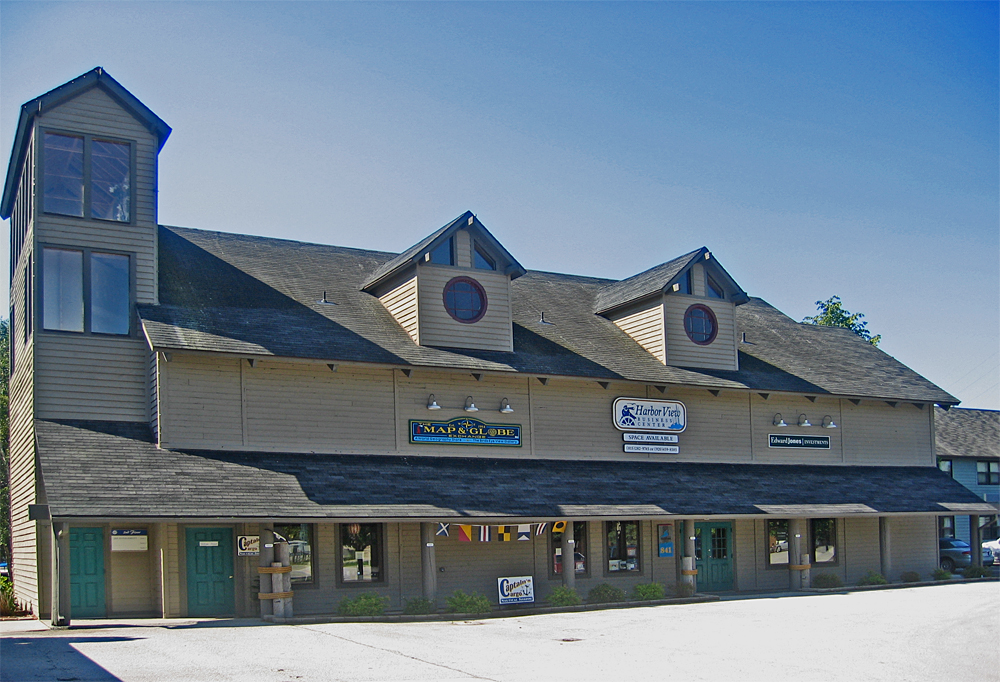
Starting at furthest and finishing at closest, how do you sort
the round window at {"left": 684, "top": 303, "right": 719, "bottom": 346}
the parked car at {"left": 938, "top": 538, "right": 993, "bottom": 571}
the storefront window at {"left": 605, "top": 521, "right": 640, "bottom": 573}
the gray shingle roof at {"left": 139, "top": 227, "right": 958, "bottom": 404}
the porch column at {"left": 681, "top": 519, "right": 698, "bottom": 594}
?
the parked car at {"left": 938, "top": 538, "right": 993, "bottom": 571}
the round window at {"left": 684, "top": 303, "right": 719, "bottom": 346}
the storefront window at {"left": 605, "top": 521, "right": 640, "bottom": 573}
the porch column at {"left": 681, "top": 519, "right": 698, "bottom": 594}
the gray shingle roof at {"left": 139, "top": 227, "right": 958, "bottom": 404}

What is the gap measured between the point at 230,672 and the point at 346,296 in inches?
567

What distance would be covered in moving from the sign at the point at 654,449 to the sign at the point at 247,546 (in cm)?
1007

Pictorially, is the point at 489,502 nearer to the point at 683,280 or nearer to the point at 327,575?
the point at 327,575

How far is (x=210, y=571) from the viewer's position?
20828 millimetres

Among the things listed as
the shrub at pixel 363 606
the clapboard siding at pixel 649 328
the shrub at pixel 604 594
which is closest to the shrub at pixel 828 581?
the shrub at pixel 604 594

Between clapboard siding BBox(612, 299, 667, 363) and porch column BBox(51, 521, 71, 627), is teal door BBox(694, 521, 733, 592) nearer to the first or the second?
clapboard siding BBox(612, 299, 667, 363)

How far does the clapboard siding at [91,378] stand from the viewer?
21016 mm

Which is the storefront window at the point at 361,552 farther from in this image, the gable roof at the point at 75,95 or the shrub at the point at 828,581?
the shrub at the point at 828,581

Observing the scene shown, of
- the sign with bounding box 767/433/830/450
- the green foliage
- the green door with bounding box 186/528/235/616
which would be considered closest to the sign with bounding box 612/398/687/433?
the sign with bounding box 767/433/830/450

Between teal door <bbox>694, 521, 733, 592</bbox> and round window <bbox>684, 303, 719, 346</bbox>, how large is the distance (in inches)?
201

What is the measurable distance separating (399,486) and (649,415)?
26.2 ft

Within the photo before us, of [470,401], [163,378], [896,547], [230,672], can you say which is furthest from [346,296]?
[896,547]

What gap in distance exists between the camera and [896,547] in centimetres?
3050

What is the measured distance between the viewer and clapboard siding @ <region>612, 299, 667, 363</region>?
28.1 metres
